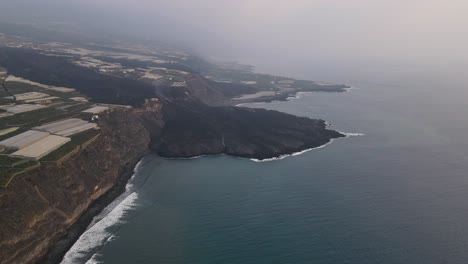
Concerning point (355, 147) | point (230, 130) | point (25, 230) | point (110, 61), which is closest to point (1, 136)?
point (25, 230)

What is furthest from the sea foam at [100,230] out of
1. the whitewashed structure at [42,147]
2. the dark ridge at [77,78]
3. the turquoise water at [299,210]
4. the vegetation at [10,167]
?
the dark ridge at [77,78]

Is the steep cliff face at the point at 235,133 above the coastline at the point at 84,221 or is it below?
above

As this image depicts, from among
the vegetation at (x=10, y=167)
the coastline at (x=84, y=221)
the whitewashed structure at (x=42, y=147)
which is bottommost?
the coastline at (x=84, y=221)

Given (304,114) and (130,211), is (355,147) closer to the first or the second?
(304,114)

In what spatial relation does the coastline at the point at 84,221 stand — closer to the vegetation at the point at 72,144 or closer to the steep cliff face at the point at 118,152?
the steep cliff face at the point at 118,152

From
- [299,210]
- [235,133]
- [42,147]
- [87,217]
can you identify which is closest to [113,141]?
[42,147]

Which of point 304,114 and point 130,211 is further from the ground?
point 304,114

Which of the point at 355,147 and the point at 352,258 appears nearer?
the point at 352,258
